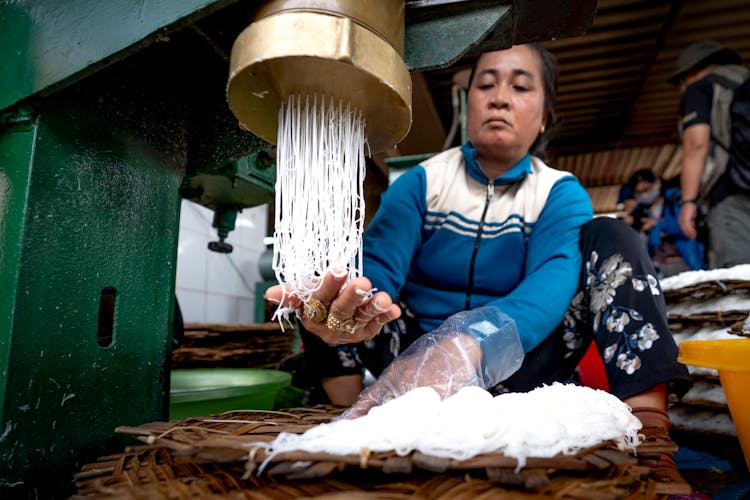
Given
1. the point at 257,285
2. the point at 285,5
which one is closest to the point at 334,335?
the point at 285,5

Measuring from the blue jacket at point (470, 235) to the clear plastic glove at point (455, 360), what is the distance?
20 cm

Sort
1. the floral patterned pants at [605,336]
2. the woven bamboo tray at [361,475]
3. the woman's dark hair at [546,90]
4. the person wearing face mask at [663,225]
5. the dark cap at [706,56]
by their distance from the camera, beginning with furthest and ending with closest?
1. the person wearing face mask at [663,225]
2. the dark cap at [706,56]
3. the woman's dark hair at [546,90]
4. the floral patterned pants at [605,336]
5. the woven bamboo tray at [361,475]

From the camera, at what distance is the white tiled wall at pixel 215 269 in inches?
138

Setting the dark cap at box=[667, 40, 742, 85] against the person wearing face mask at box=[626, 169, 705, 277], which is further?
the person wearing face mask at box=[626, 169, 705, 277]

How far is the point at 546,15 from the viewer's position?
2.44ft

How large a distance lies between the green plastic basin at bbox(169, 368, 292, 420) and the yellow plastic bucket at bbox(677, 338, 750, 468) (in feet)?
3.16

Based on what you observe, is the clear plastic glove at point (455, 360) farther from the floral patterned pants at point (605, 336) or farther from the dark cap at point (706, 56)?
the dark cap at point (706, 56)

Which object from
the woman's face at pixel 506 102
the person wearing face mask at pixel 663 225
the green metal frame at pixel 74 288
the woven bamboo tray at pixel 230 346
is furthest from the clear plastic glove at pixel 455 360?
the person wearing face mask at pixel 663 225

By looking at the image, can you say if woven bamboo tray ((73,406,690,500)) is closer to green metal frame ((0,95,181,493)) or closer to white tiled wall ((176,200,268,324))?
green metal frame ((0,95,181,493))

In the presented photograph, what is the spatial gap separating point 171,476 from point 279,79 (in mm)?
544

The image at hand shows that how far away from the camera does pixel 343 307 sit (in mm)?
836

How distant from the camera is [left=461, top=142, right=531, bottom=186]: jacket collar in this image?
140 centimetres

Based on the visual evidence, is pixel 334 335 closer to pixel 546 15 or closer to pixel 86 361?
pixel 86 361

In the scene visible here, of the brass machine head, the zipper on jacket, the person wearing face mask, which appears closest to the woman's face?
the zipper on jacket
